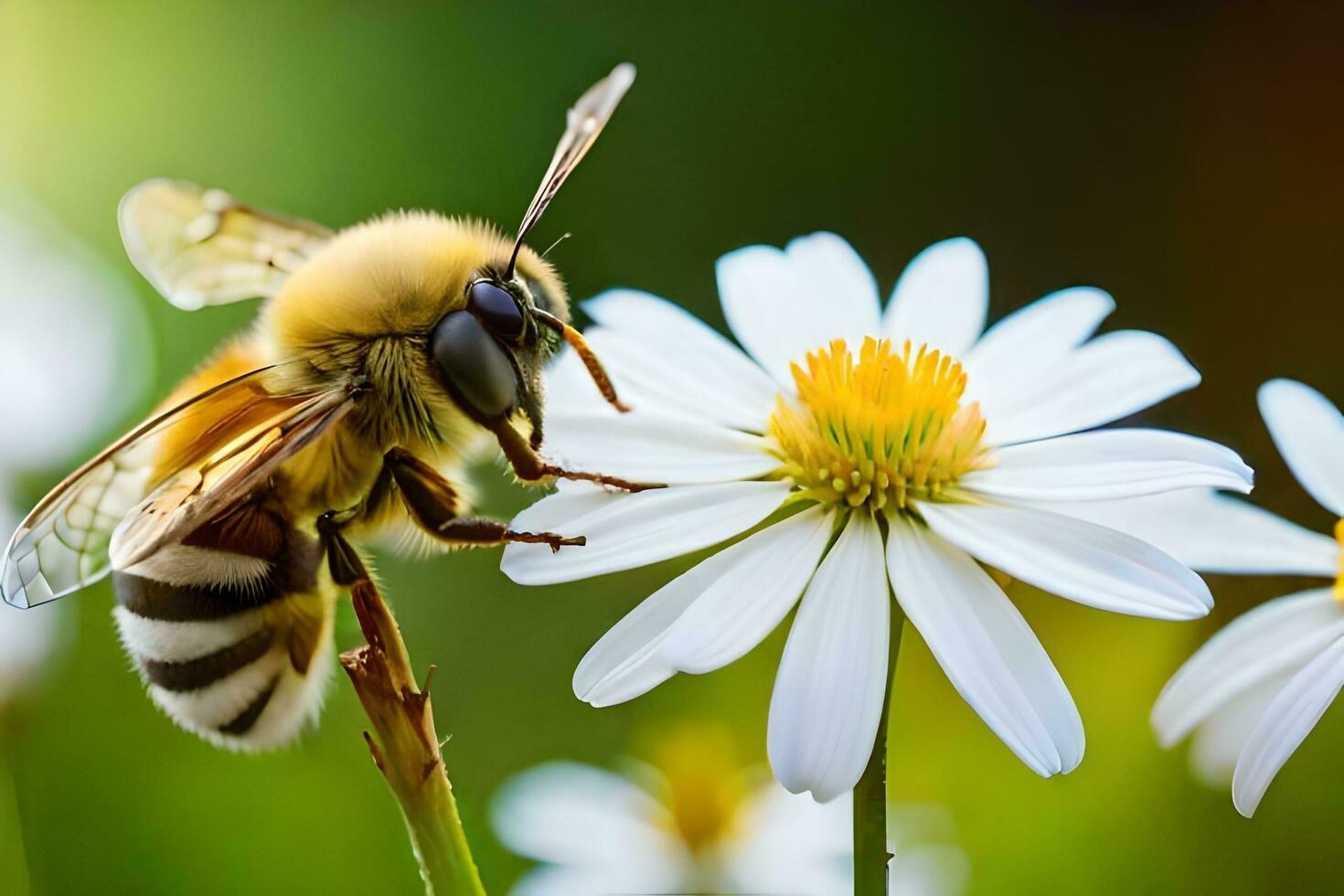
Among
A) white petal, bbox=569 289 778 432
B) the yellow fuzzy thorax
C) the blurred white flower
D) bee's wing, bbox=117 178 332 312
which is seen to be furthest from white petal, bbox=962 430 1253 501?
the blurred white flower

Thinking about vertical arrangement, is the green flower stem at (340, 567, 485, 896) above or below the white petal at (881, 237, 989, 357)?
below

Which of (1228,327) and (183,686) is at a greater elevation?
(1228,327)

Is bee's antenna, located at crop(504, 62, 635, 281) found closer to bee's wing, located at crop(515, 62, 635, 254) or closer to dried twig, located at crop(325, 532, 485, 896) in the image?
bee's wing, located at crop(515, 62, 635, 254)

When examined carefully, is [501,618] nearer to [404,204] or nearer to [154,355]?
[154,355]

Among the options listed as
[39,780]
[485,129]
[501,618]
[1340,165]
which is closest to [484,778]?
[501,618]

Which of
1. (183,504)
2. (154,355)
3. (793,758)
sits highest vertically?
(154,355)
